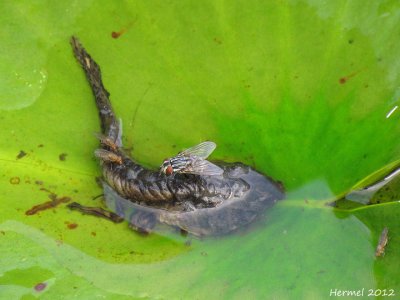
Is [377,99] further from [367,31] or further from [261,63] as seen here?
[261,63]

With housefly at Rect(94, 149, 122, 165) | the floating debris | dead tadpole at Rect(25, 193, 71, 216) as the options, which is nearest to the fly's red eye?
housefly at Rect(94, 149, 122, 165)

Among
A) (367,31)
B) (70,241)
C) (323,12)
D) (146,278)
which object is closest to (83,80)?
(70,241)

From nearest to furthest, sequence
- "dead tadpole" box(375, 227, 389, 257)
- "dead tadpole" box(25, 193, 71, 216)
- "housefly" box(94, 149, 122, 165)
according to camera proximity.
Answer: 1. "dead tadpole" box(375, 227, 389, 257)
2. "dead tadpole" box(25, 193, 71, 216)
3. "housefly" box(94, 149, 122, 165)

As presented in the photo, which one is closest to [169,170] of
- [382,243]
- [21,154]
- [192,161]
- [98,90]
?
[192,161]

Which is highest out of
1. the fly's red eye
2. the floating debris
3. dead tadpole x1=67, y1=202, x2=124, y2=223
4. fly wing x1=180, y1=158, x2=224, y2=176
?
the floating debris

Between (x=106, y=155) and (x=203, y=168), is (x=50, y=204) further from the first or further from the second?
(x=203, y=168)

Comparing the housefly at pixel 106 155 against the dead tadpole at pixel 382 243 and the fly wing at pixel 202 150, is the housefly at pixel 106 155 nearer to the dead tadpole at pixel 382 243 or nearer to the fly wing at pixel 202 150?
the fly wing at pixel 202 150

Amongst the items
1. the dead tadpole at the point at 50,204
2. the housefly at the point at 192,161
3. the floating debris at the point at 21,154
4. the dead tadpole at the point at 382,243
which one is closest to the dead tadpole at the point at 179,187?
the housefly at the point at 192,161

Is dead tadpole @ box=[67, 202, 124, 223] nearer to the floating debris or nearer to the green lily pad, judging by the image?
the green lily pad
